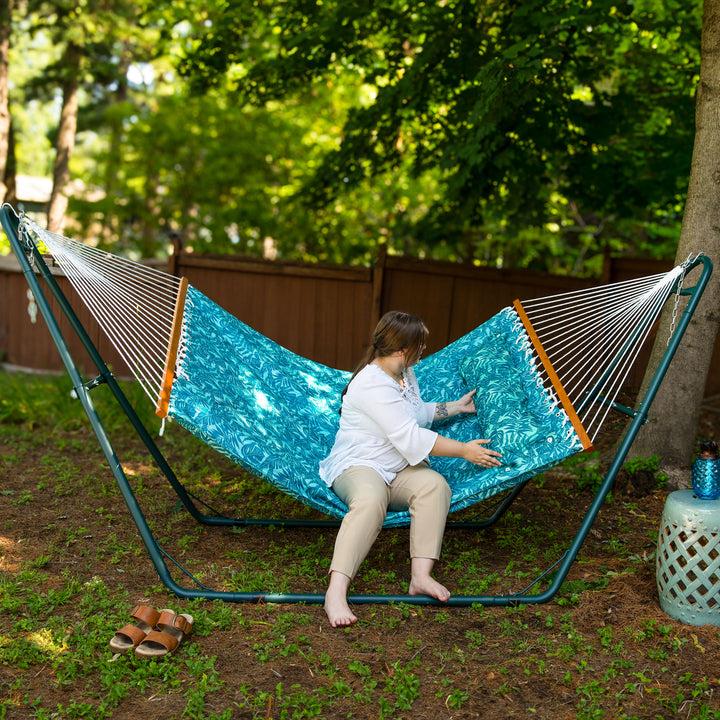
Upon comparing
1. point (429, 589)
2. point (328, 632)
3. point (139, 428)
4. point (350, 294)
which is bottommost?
point (328, 632)

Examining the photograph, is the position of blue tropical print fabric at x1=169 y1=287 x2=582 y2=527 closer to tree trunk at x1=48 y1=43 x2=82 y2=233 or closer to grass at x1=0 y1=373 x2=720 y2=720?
grass at x1=0 y1=373 x2=720 y2=720

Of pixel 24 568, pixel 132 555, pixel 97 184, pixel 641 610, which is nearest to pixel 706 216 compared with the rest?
pixel 641 610

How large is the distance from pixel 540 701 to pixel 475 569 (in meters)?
0.78

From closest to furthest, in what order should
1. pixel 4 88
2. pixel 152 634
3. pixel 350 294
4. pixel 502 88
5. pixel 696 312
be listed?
pixel 152 634
pixel 696 312
pixel 502 88
pixel 350 294
pixel 4 88

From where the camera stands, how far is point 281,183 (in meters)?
8.93

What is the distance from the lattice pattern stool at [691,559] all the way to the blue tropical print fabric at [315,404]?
388mm

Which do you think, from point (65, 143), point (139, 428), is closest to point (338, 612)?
point (139, 428)

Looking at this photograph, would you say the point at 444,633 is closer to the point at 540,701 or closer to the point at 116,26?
the point at 540,701

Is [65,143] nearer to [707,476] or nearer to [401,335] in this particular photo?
[401,335]

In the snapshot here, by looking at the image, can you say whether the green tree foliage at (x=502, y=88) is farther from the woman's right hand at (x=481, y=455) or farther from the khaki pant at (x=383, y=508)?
the khaki pant at (x=383, y=508)

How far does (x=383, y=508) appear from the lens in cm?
236

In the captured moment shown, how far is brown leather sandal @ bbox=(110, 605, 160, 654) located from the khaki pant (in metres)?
0.56

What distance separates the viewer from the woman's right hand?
2354 mm

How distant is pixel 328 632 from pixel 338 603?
0.29 feet
